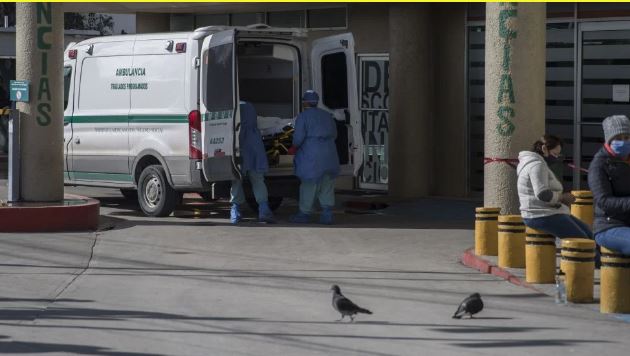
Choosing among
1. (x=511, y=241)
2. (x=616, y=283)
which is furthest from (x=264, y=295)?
(x=616, y=283)

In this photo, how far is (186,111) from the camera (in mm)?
16250

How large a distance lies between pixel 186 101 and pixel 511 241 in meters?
5.84

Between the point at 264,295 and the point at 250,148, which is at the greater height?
the point at 250,148

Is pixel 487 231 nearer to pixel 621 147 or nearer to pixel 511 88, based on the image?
pixel 511 88

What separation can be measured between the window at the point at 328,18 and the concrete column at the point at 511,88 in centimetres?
773

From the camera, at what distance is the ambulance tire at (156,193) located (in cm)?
1673

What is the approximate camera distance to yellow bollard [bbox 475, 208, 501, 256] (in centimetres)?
1282

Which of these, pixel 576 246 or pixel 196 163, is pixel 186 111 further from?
pixel 576 246

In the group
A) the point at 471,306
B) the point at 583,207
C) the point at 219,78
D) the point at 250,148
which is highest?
the point at 219,78

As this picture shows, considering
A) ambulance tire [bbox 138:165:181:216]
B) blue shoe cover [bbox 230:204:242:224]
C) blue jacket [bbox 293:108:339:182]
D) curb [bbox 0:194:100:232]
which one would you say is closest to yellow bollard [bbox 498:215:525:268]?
blue jacket [bbox 293:108:339:182]

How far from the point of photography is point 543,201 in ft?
36.9

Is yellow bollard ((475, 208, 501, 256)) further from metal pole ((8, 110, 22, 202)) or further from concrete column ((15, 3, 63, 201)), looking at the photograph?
metal pole ((8, 110, 22, 202))

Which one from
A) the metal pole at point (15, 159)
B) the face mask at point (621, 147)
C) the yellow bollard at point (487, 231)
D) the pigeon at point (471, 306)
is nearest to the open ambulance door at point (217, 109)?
the metal pole at point (15, 159)

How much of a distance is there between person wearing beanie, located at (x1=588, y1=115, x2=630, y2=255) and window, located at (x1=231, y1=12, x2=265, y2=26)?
41.1ft
